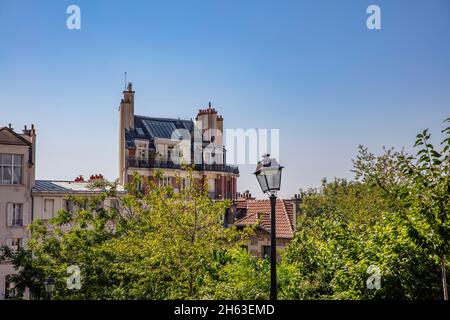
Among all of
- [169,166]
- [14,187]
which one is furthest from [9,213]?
[169,166]

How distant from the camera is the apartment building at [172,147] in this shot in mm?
39594

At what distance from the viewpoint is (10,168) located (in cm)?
3073

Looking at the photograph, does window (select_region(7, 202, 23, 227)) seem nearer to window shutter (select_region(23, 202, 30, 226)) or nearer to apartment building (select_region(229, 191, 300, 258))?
window shutter (select_region(23, 202, 30, 226))

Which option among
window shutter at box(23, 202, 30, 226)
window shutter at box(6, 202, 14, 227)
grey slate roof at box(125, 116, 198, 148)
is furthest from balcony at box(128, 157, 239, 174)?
window shutter at box(6, 202, 14, 227)

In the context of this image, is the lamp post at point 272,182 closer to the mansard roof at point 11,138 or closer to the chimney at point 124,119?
the mansard roof at point 11,138

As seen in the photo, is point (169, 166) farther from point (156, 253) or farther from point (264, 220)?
point (156, 253)

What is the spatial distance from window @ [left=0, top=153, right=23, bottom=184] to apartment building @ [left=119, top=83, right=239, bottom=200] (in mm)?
9087

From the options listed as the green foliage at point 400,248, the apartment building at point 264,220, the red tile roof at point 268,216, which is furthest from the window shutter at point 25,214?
the green foliage at point 400,248

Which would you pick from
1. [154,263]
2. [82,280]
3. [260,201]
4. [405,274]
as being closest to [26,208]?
[260,201]

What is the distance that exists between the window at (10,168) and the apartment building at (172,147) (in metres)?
9.09

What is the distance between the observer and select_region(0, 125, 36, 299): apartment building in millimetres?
30266

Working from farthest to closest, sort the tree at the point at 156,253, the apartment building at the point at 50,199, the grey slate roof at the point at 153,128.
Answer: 1. the grey slate roof at the point at 153,128
2. the apartment building at the point at 50,199
3. the tree at the point at 156,253

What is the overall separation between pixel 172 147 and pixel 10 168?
515 inches

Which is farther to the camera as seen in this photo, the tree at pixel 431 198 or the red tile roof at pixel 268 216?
the red tile roof at pixel 268 216
